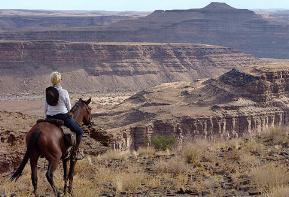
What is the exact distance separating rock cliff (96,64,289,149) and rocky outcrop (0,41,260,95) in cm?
3958

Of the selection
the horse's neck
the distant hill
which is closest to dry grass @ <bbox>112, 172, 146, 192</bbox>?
the horse's neck

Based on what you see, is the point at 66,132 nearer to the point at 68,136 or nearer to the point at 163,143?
the point at 68,136

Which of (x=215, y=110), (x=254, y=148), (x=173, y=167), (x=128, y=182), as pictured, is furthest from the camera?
(x=215, y=110)

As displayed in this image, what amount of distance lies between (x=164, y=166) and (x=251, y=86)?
4065 centimetres

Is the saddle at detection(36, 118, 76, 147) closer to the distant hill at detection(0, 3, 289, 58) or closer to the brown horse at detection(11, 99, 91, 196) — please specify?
the brown horse at detection(11, 99, 91, 196)

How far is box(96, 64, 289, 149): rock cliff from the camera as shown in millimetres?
42031

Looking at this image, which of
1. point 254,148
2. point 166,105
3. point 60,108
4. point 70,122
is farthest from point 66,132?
point 166,105

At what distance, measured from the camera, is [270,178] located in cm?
1003

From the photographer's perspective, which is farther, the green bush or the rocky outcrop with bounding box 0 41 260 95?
the rocky outcrop with bounding box 0 41 260 95

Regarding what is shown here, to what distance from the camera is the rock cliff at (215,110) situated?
42.0m

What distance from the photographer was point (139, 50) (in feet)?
339

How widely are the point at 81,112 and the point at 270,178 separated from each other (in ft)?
11.6

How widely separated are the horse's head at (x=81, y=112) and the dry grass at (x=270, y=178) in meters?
3.24

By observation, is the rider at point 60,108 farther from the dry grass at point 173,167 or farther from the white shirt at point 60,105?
the dry grass at point 173,167
